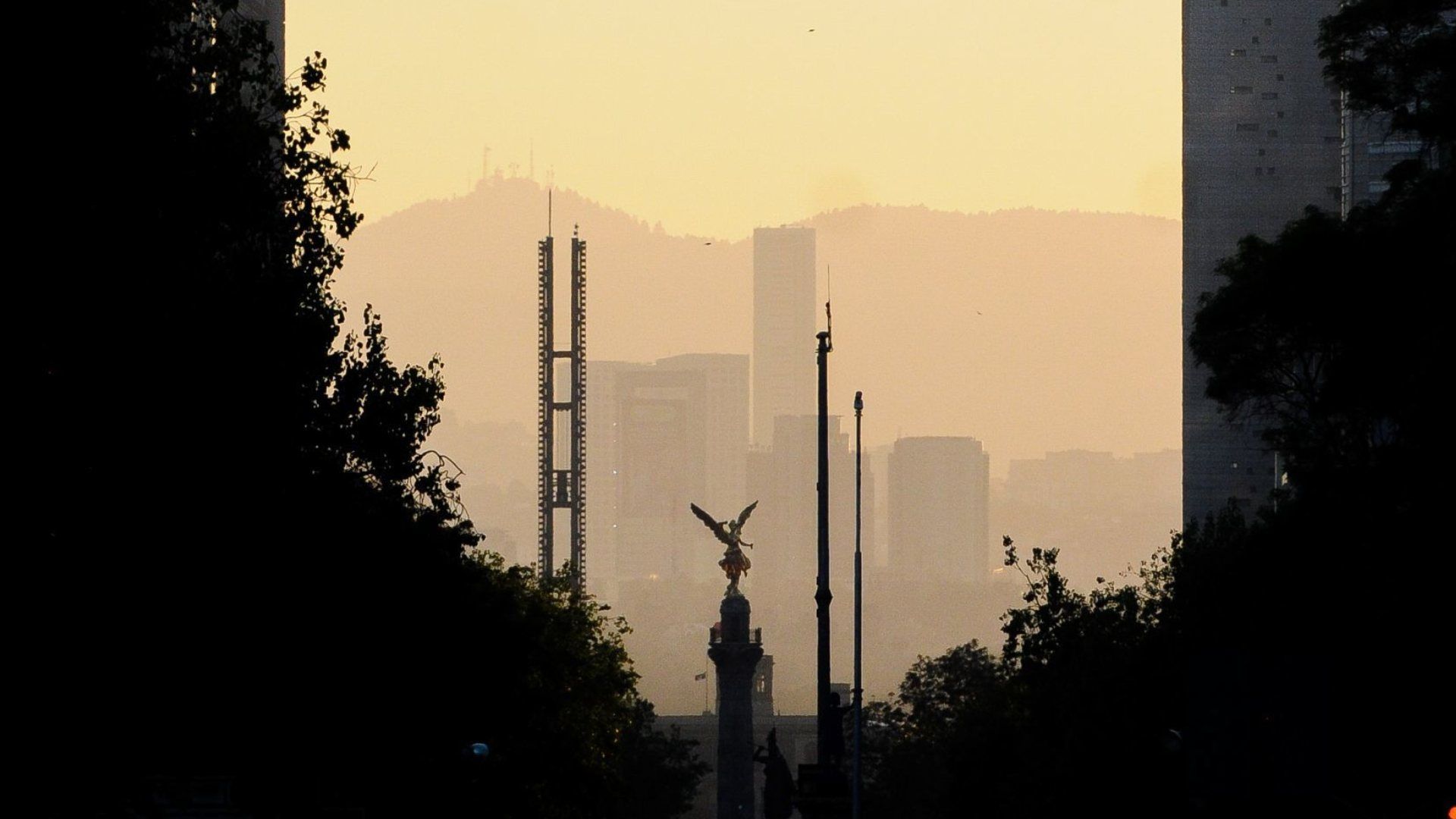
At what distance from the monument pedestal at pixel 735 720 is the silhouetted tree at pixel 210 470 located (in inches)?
3051

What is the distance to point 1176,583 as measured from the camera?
5988 cm

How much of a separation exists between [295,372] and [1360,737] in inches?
706

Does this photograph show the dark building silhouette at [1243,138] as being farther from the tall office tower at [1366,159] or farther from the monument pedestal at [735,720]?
the monument pedestal at [735,720]

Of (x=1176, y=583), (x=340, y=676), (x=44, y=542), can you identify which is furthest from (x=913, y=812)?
(x=44, y=542)

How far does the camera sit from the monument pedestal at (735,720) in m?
120

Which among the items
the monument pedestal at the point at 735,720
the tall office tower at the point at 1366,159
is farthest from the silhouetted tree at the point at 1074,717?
the tall office tower at the point at 1366,159

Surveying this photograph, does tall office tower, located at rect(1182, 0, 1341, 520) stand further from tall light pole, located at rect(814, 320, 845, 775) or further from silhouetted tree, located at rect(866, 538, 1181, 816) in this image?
tall light pole, located at rect(814, 320, 845, 775)

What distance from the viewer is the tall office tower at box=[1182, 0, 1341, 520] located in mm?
168250

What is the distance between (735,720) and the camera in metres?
120

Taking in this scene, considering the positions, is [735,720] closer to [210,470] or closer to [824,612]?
[824,612]

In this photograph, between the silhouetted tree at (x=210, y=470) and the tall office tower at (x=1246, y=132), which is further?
the tall office tower at (x=1246, y=132)

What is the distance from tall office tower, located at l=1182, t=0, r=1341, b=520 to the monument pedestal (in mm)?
53024

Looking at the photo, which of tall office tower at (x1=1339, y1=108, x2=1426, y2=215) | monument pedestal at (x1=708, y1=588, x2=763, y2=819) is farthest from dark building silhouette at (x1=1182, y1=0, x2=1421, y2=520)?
monument pedestal at (x1=708, y1=588, x2=763, y2=819)

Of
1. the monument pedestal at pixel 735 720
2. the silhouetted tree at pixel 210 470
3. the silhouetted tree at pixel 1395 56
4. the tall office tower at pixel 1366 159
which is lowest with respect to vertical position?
the monument pedestal at pixel 735 720
